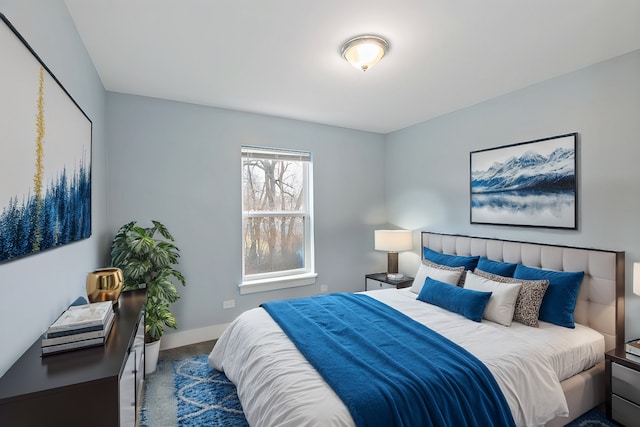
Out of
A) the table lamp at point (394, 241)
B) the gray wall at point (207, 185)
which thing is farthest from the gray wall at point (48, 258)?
the table lamp at point (394, 241)

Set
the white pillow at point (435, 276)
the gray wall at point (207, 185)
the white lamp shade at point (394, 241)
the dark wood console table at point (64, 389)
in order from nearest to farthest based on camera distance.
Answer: the dark wood console table at point (64, 389), the white pillow at point (435, 276), the gray wall at point (207, 185), the white lamp shade at point (394, 241)

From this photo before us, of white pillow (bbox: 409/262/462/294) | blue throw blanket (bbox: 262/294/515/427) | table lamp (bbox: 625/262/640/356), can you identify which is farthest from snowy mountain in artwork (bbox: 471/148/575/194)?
blue throw blanket (bbox: 262/294/515/427)

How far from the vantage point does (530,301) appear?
241 cm

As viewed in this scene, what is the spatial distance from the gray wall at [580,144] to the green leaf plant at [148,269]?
3.04 meters

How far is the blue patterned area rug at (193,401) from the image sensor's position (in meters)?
2.13

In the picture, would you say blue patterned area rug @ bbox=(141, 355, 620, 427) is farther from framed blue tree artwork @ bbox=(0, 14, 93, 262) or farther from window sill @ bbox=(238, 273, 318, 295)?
framed blue tree artwork @ bbox=(0, 14, 93, 262)

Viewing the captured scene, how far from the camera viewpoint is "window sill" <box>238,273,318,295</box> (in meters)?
3.65

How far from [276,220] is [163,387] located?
2095 mm

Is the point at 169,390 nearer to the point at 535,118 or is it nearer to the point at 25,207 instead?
the point at 25,207

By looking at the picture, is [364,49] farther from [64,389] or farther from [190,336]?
[190,336]

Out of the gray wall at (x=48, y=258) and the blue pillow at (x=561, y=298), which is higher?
the gray wall at (x=48, y=258)

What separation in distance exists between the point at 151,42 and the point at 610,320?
3.85 m

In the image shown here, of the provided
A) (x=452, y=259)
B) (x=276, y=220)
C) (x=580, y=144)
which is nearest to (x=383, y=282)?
(x=452, y=259)

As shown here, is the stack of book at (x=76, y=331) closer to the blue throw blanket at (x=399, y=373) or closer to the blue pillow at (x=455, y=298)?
the blue throw blanket at (x=399, y=373)
